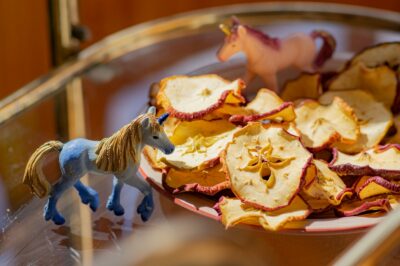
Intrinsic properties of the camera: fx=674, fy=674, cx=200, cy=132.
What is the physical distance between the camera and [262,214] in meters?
0.65

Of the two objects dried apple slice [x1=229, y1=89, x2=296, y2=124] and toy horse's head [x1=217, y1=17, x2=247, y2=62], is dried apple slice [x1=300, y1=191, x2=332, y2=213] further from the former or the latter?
toy horse's head [x1=217, y1=17, x2=247, y2=62]

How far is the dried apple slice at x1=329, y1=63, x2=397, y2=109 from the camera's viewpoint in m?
0.88

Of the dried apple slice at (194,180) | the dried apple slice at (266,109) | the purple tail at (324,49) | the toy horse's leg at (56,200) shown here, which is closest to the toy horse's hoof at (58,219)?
the toy horse's leg at (56,200)

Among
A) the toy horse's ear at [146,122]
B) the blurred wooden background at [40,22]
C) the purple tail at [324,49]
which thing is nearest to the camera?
the toy horse's ear at [146,122]

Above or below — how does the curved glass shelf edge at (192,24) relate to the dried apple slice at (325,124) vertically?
above

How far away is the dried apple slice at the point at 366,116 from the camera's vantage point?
2.58 ft

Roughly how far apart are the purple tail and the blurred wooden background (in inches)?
26.0

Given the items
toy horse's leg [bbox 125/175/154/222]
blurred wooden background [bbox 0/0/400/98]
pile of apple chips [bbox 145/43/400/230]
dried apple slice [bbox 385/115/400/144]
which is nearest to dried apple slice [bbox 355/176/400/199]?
pile of apple chips [bbox 145/43/400/230]

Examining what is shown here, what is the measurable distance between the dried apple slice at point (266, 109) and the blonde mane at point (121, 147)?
15 centimetres

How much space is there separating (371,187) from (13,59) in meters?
1.11

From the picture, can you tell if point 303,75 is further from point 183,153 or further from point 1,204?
point 1,204

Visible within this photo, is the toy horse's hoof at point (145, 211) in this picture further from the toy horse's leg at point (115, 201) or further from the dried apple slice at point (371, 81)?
the dried apple slice at point (371, 81)

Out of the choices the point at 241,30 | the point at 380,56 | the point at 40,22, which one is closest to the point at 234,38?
the point at 241,30

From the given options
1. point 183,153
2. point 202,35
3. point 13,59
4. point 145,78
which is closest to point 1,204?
point 183,153
